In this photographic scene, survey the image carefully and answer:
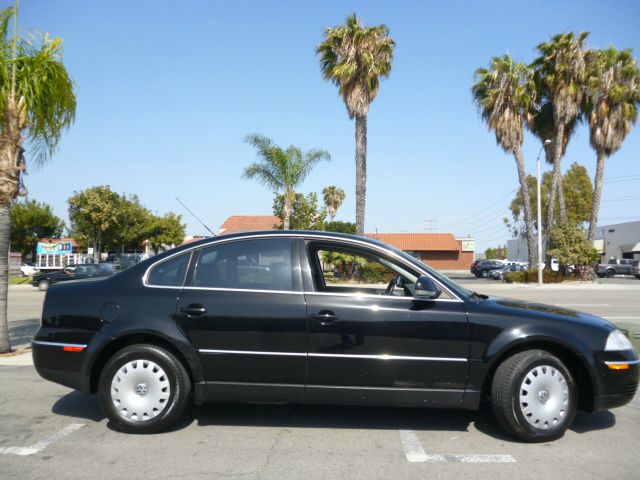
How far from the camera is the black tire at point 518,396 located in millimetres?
4156

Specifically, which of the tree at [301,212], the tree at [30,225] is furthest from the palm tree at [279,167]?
the tree at [30,225]

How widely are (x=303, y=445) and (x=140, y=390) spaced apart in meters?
1.42

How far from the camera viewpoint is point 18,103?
733 centimetres

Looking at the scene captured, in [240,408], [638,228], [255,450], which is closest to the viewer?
[255,450]

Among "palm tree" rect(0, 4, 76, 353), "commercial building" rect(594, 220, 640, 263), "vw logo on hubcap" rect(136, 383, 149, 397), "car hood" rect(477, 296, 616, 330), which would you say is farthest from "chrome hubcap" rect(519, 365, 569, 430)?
"commercial building" rect(594, 220, 640, 263)

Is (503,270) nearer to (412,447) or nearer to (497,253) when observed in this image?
(412,447)

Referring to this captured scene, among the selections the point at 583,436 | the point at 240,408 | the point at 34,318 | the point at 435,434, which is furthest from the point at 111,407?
the point at 34,318

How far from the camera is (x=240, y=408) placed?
5.18 meters

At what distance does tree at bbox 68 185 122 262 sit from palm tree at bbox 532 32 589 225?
1208 inches

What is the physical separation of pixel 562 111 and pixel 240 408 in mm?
29703

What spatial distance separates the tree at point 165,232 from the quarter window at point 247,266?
4608 cm

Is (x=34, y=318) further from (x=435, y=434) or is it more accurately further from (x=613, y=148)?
(x=613, y=148)

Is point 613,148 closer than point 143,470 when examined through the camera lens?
No

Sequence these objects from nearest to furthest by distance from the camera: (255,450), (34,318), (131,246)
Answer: (255,450) → (34,318) → (131,246)
